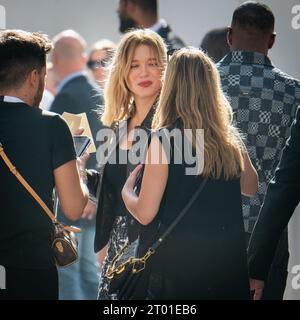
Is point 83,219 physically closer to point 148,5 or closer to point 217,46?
point 148,5

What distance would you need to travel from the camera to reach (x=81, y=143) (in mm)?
4734

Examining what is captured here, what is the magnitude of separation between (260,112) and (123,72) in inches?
27.5

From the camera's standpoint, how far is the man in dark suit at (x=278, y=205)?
11.9 ft

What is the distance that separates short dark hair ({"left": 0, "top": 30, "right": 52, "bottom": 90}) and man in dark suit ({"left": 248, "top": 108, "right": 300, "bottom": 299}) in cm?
112

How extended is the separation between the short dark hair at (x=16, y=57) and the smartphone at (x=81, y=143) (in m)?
0.61

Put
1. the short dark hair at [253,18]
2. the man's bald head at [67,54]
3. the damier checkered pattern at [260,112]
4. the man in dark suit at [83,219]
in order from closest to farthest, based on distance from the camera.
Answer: the damier checkered pattern at [260,112] → the short dark hair at [253,18] → the man in dark suit at [83,219] → the man's bald head at [67,54]

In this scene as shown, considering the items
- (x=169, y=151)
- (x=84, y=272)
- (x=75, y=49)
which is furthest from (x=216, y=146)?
(x=75, y=49)

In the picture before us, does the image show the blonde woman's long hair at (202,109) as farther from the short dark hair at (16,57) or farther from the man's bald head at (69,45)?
the man's bald head at (69,45)

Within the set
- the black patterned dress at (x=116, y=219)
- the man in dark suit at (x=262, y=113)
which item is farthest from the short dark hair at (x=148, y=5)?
the black patterned dress at (x=116, y=219)

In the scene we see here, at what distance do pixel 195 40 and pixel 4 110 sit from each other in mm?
4239

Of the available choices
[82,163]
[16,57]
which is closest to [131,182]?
[82,163]

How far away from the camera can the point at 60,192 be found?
415cm

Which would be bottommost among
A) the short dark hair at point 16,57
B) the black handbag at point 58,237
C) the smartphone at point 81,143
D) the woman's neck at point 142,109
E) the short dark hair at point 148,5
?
the black handbag at point 58,237

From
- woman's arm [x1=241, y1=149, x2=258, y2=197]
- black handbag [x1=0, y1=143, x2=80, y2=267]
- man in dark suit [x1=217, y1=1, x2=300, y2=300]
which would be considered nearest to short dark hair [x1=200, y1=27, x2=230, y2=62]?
man in dark suit [x1=217, y1=1, x2=300, y2=300]
